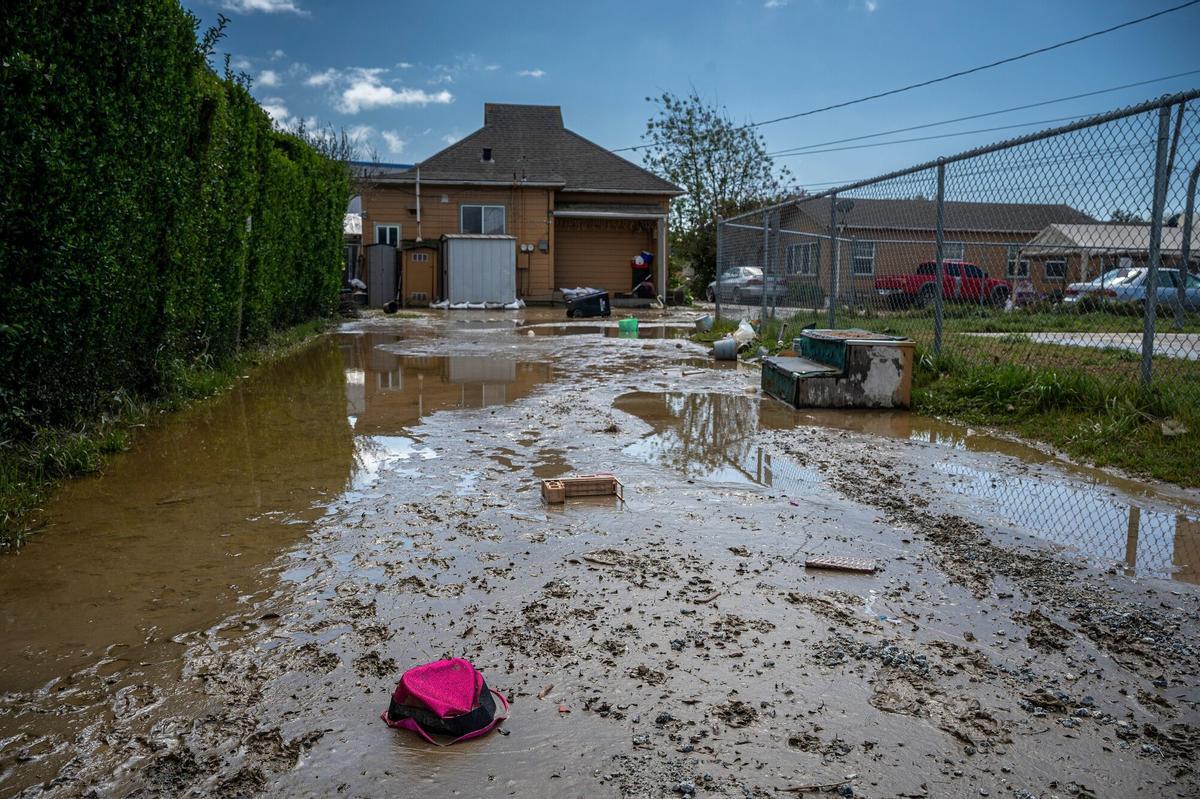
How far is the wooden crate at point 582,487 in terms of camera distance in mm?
5090

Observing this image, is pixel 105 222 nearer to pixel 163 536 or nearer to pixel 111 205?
pixel 111 205

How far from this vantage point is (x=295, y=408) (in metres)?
8.35

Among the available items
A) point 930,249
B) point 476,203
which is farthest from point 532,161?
point 930,249

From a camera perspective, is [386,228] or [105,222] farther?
[386,228]

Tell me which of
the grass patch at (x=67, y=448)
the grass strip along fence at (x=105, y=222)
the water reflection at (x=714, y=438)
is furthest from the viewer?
the water reflection at (x=714, y=438)

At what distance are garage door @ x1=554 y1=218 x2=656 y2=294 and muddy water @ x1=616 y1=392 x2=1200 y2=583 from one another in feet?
79.4

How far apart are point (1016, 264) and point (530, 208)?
74.9 feet

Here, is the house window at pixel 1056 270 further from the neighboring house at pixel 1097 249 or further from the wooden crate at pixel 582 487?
the wooden crate at pixel 582 487

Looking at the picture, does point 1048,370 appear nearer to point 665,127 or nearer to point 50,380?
point 50,380

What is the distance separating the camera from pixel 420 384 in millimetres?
10180

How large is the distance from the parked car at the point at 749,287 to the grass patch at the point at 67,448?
892cm

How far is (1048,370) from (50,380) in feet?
25.2

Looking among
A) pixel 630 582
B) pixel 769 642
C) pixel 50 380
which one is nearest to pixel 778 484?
pixel 630 582

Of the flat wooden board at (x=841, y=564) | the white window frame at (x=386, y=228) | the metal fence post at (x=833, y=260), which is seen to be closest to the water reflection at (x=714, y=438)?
the flat wooden board at (x=841, y=564)
